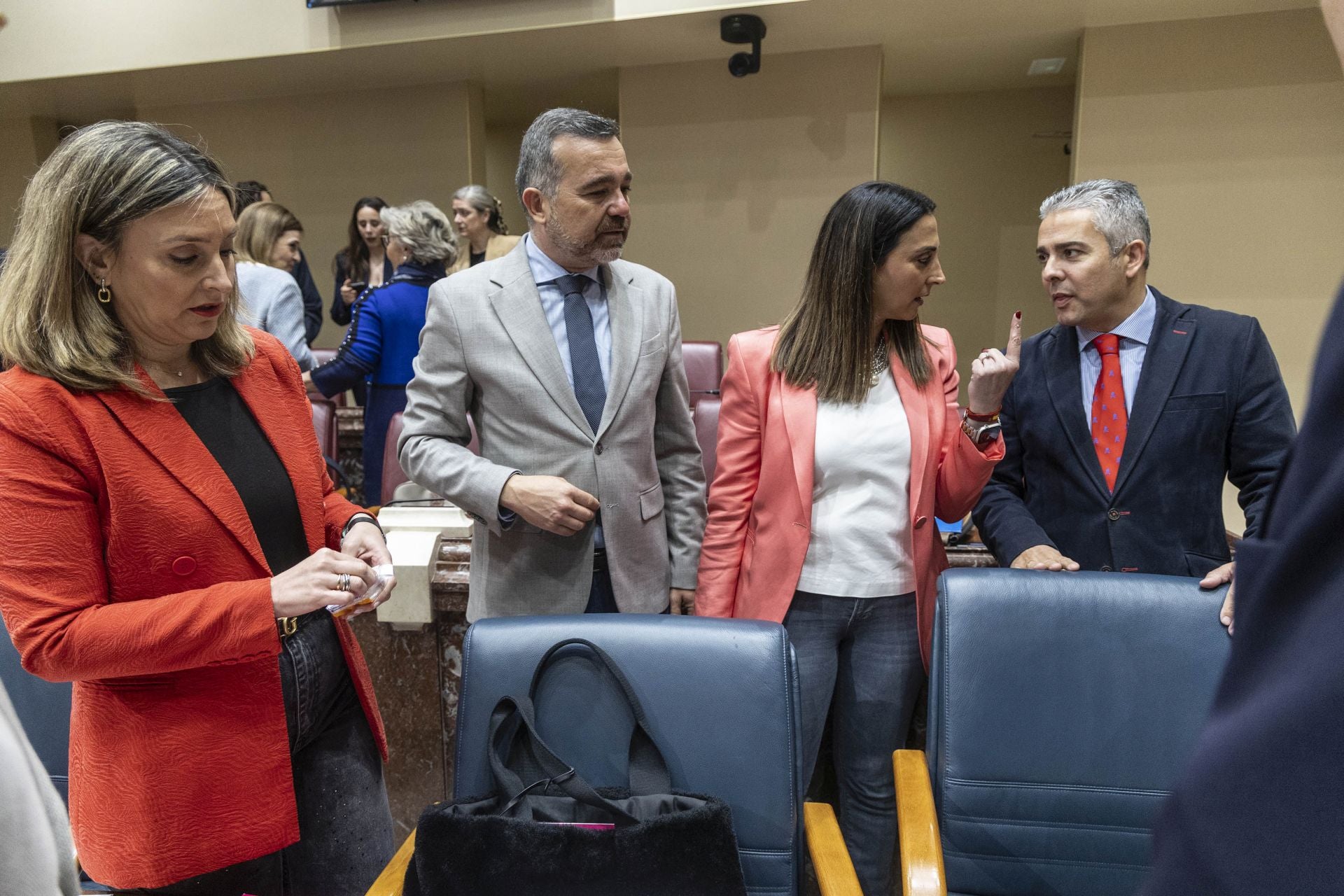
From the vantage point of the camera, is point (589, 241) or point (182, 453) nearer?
point (182, 453)

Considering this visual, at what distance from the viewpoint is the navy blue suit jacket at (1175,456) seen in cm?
179

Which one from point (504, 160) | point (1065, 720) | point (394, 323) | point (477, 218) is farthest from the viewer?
point (504, 160)

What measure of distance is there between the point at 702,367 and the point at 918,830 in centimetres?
318

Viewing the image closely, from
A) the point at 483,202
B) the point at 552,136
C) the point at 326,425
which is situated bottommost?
the point at 326,425

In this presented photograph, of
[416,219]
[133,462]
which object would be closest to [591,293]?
[133,462]

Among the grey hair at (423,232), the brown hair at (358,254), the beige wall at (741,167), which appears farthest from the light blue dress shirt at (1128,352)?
the brown hair at (358,254)

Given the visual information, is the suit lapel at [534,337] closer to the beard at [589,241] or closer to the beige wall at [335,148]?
the beard at [589,241]

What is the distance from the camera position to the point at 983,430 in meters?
1.73

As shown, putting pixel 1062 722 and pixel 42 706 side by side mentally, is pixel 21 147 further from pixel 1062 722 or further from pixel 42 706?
pixel 1062 722

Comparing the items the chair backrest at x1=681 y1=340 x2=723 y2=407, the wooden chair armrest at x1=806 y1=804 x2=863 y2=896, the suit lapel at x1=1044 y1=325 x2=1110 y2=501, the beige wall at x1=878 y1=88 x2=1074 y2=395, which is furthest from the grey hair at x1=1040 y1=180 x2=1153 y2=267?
the beige wall at x1=878 y1=88 x2=1074 y2=395

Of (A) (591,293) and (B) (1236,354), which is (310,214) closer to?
(A) (591,293)

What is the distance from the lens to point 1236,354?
1799 millimetres

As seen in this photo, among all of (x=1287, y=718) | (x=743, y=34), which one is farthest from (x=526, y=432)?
(x=743, y=34)

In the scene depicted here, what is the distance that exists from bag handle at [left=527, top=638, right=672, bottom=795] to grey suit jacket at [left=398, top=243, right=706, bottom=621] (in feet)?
1.30
